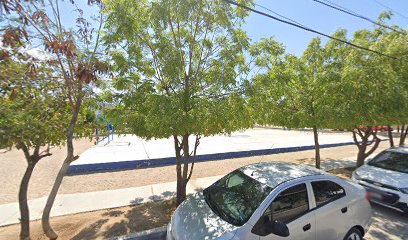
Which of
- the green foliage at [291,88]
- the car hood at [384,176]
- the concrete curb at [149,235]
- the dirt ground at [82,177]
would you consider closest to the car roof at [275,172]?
the green foliage at [291,88]

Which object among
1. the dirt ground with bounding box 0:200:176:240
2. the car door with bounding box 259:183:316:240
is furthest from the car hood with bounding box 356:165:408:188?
the dirt ground with bounding box 0:200:176:240

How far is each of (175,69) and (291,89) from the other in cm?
399

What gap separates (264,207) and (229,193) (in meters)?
0.82

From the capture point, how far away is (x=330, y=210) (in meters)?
3.77

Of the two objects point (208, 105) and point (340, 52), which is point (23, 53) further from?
point (340, 52)

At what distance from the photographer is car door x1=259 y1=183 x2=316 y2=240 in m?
3.38

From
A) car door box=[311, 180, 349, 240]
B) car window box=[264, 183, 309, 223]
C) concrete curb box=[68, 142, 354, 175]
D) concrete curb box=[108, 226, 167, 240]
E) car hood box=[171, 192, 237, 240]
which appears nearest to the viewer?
car hood box=[171, 192, 237, 240]

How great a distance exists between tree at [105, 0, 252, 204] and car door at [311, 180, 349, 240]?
80.9 inches

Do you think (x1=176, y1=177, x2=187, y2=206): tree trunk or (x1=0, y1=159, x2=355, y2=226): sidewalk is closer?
(x1=0, y1=159, x2=355, y2=226): sidewalk

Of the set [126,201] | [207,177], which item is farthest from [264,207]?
[207,177]

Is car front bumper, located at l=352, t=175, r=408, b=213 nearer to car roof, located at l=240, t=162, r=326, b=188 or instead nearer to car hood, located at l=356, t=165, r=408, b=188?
car hood, located at l=356, t=165, r=408, b=188

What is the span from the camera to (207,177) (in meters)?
9.11

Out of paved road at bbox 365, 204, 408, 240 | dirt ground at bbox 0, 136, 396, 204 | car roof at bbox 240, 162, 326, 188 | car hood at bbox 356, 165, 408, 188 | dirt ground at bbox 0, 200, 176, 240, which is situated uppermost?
car roof at bbox 240, 162, 326, 188

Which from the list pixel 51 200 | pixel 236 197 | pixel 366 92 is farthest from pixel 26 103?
pixel 366 92
